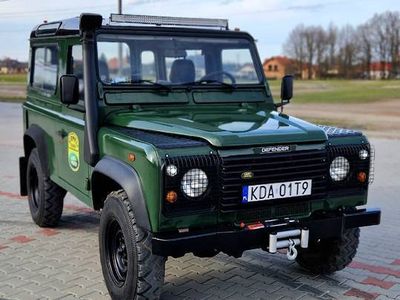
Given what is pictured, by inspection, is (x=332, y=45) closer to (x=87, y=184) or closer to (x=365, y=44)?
(x=365, y=44)

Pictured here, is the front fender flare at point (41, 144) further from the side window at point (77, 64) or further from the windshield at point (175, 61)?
the windshield at point (175, 61)

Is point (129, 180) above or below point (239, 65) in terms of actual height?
below

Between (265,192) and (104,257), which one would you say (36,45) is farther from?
(265,192)

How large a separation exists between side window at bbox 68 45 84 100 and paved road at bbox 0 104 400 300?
1565 mm

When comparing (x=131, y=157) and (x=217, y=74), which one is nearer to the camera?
(x=131, y=157)

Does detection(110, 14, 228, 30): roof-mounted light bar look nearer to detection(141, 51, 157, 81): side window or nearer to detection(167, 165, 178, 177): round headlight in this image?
detection(141, 51, 157, 81): side window

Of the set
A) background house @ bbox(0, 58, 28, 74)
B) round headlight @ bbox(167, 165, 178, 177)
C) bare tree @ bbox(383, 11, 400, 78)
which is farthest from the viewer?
bare tree @ bbox(383, 11, 400, 78)

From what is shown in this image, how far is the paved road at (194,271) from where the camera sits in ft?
14.9

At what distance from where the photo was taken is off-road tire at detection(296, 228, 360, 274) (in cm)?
476

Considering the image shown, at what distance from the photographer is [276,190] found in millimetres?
3969

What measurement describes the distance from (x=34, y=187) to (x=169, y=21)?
8.98 ft

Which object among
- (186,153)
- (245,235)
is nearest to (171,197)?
(186,153)

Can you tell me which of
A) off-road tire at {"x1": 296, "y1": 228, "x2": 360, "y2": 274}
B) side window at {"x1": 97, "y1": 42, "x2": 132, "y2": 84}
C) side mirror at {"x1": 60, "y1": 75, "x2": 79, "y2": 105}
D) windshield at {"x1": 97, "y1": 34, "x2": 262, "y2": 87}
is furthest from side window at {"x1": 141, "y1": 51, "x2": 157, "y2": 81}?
off-road tire at {"x1": 296, "y1": 228, "x2": 360, "y2": 274}

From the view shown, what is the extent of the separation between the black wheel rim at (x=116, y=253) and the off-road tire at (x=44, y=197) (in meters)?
1.98
